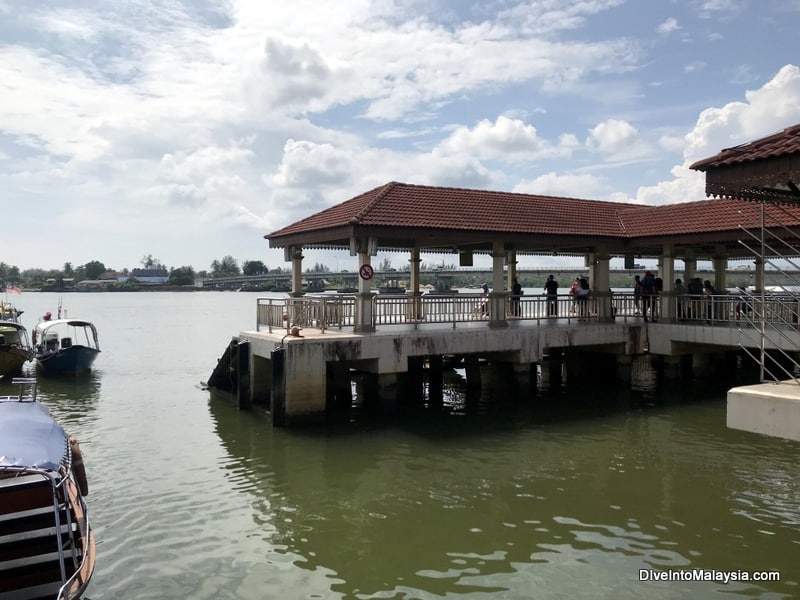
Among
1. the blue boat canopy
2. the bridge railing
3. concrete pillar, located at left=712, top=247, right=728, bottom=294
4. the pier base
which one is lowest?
the blue boat canopy

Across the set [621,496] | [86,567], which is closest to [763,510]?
[621,496]

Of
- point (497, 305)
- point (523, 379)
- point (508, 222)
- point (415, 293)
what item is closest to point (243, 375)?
point (415, 293)

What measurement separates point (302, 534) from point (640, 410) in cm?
1160

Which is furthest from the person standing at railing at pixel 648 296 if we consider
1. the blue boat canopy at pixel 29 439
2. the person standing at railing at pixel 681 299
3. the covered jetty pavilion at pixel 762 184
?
the blue boat canopy at pixel 29 439

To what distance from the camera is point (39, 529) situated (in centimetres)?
700

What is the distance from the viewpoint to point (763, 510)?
10.1 metres

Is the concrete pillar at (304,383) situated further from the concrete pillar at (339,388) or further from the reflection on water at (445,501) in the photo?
the concrete pillar at (339,388)

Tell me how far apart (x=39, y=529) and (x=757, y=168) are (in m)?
8.71

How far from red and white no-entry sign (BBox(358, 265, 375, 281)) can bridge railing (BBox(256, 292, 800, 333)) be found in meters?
0.58

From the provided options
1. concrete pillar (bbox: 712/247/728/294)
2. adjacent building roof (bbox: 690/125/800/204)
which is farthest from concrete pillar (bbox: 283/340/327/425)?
concrete pillar (bbox: 712/247/728/294)

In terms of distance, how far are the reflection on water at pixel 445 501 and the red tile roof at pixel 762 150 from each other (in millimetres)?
5032

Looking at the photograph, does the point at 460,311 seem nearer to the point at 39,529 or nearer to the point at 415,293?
the point at 415,293

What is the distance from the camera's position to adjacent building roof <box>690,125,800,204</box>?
676cm

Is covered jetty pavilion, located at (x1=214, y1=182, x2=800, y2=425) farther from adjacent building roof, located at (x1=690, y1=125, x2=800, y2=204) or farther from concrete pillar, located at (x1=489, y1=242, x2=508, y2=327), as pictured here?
adjacent building roof, located at (x1=690, y1=125, x2=800, y2=204)
